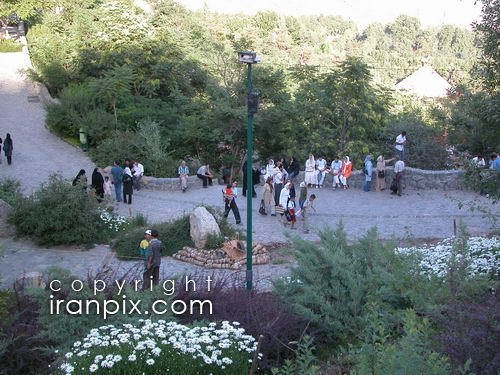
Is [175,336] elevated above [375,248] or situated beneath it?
situated beneath

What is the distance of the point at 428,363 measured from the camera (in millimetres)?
5176

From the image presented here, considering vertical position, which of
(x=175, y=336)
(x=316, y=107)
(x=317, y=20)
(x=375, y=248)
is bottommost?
(x=175, y=336)

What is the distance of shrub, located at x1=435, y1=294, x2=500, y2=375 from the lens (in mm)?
5887

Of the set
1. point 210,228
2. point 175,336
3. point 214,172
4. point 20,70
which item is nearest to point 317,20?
point 20,70

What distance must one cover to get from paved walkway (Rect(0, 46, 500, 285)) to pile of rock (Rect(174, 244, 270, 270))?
0.28 metres

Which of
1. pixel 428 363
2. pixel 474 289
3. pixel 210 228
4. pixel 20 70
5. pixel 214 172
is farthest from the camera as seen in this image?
pixel 20 70

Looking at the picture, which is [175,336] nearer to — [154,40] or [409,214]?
[409,214]

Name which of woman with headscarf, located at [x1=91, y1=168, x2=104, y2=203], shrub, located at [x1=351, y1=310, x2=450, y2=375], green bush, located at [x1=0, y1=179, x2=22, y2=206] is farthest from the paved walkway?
shrub, located at [x1=351, y1=310, x2=450, y2=375]

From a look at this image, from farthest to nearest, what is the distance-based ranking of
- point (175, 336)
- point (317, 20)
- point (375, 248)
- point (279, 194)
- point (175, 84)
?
point (317, 20) < point (175, 84) < point (279, 194) < point (375, 248) < point (175, 336)

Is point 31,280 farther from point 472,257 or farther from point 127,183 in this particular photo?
point 127,183

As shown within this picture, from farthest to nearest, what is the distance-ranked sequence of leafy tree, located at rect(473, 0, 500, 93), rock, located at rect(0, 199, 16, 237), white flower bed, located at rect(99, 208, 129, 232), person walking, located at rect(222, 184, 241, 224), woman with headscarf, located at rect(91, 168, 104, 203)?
1. woman with headscarf, located at rect(91, 168, 104, 203)
2. person walking, located at rect(222, 184, 241, 224)
3. white flower bed, located at rect(99, 208, 129, 232)
4. rock, located at rect(0, 199, 16, 237)
5. leafy tree, located at rect(473, 0, 500, 93)

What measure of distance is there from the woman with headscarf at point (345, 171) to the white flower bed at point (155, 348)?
13008mm

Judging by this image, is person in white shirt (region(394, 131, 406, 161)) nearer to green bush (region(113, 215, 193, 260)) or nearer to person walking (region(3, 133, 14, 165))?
green bush (region(113, 215, 193, 260))

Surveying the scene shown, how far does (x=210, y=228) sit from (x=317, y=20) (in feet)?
374
